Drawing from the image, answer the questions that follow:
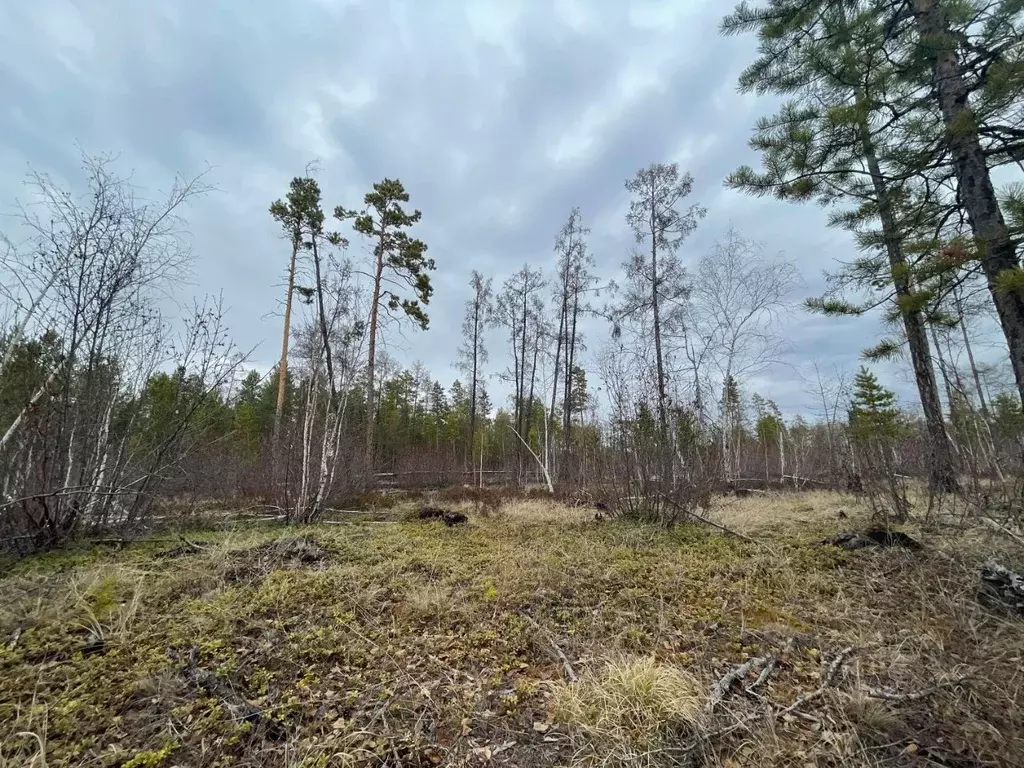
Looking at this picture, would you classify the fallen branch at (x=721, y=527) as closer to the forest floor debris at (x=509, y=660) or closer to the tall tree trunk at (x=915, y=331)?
the forest floor debris at (x=509, y=660)

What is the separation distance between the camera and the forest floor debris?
5.16 feet

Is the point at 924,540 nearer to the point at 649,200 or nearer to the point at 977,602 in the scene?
the point at 977,602

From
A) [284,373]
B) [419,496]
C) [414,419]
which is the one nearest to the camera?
[419,496]

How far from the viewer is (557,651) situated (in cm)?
237

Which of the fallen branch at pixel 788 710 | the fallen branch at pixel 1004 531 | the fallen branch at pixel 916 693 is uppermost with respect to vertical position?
the fallen branch at pixel 1004 531

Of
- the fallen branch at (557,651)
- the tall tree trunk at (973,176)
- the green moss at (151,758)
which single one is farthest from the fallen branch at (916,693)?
the green moss at (151,758)

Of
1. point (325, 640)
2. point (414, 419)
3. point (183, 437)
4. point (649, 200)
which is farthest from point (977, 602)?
point (414, 419)

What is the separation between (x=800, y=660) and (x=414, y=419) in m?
27.3

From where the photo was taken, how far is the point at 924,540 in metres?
3.89

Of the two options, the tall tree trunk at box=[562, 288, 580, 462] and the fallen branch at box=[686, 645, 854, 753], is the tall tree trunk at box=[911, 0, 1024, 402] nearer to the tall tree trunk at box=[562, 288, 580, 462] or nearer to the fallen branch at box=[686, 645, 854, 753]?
the fallen branch at box=[686, 645, 854, 753]

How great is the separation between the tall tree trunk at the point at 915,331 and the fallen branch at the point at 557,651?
347 cm

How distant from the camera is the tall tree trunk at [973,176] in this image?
258cm

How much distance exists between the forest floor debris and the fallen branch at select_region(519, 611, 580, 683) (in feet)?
0.08

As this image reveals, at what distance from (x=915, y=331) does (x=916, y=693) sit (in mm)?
3148
